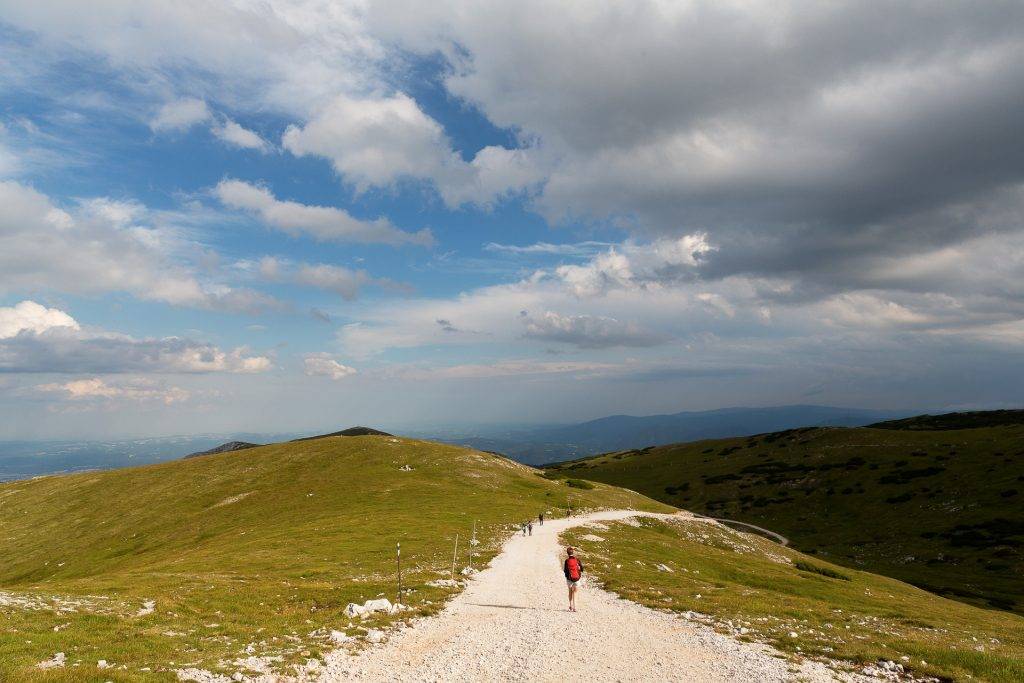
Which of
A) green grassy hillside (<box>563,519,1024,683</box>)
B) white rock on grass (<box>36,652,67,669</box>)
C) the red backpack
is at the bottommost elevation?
green grassy hillside (<box>563,519,1024,683</box>)

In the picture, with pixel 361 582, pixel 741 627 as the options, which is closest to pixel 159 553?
pixel 361 582

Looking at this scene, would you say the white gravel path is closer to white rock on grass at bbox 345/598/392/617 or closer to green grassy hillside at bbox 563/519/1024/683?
green grassy hillside at bbox 563/519/1024/683

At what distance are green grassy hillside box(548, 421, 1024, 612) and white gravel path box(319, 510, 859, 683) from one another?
197 ft

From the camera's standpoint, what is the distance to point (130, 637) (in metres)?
19.4

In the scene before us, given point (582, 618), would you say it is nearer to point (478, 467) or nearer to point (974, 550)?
point (478, 467)

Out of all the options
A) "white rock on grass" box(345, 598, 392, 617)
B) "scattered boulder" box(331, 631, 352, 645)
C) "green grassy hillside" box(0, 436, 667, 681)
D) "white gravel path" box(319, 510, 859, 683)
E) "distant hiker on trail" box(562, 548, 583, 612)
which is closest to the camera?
"white gravel path" box(319, 510, 859, 683)

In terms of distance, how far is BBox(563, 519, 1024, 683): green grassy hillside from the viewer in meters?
18.6

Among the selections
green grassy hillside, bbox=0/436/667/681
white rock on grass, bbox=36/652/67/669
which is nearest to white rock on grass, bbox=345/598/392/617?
green grassy hillside, bbox=0/436/667/681

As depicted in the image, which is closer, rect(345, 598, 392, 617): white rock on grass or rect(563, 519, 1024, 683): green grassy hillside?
rect(563, 519, 1024, 683): green grassy hillside

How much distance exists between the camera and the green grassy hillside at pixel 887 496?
72.1 meters

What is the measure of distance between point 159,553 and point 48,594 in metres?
35.6

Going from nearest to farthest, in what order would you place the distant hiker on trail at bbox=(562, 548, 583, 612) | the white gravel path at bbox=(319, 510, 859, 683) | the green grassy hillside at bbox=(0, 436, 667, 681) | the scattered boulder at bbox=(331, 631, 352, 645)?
1. the white gravel path at bbox=(319, 510, 859, 683)
2. the green grassy hillside at bbox=(0, 436, 667, 681)
3. the scattered boulder at bbox=(331, 631, 352, 645)
4. the distant hiker on trail at bbox=(562, 548, 583, 612)

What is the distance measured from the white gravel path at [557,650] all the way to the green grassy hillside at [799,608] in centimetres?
212

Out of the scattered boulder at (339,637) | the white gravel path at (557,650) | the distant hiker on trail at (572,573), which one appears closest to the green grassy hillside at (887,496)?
the white gravel path at (557,650)
